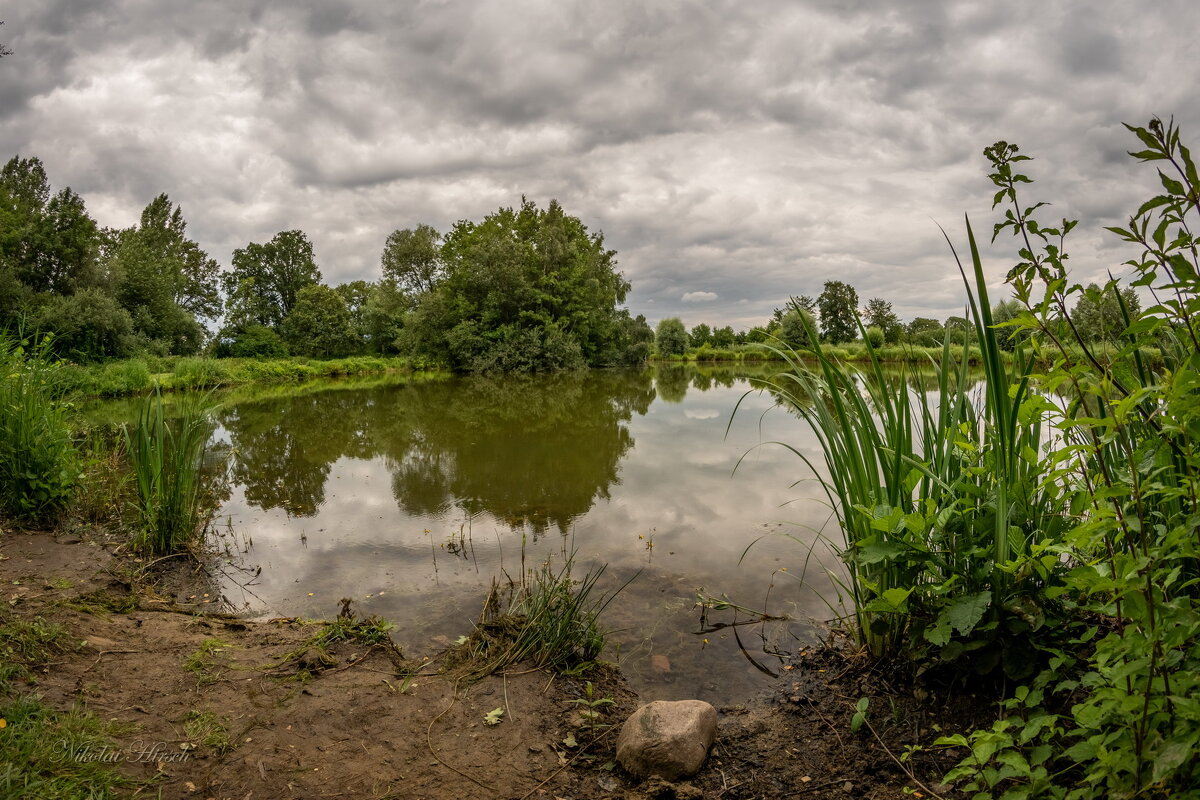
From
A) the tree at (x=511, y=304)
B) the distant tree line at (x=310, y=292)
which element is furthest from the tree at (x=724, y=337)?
the tree at (x=511, y=304)

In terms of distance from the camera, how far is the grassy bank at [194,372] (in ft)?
30.3

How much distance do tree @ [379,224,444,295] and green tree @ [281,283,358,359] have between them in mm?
4105

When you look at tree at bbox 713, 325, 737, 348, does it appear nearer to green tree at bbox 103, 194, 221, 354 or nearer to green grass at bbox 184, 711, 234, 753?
green tree at bbox 103, 194, 221, 354

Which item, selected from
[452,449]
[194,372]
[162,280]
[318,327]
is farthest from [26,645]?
[318,327]

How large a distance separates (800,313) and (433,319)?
2999cm

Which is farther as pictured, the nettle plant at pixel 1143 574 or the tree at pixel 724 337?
the tree at pixel 724 337

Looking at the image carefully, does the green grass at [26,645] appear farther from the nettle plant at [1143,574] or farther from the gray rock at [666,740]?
the nettle plant at [1143,574]

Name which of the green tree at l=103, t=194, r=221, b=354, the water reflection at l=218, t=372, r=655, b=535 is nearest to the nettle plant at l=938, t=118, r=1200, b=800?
the water reflection at l=218, t=372, r=655, b=535

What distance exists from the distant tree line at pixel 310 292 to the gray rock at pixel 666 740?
43.8ft

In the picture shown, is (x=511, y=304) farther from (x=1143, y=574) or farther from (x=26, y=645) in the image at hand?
(x=1143, y=574)

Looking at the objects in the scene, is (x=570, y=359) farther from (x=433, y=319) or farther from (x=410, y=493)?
(x=410, y=493)

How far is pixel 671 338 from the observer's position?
48906 mm

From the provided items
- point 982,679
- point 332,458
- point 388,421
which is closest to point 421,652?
point 982,679
